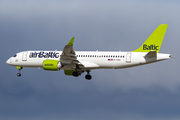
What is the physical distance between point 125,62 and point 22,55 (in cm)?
1767

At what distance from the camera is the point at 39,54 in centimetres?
5238

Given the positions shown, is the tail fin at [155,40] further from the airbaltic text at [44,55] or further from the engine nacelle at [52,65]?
the airbaltic text at [44,55]

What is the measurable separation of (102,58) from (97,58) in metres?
0.82

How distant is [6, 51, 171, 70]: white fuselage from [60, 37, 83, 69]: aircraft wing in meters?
0.88

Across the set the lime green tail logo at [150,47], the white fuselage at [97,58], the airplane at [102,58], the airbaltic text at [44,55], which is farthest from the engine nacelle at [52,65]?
the lime green tail logo at [150,47]

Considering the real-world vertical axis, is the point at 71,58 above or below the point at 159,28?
below

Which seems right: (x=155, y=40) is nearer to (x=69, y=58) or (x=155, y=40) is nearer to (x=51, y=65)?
(x=69, y=58)

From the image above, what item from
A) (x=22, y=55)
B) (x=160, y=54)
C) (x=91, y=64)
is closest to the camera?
(x=160, y=54)

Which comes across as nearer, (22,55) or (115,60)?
(115,60)

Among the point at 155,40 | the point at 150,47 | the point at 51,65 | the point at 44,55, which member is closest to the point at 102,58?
the point at 150,47

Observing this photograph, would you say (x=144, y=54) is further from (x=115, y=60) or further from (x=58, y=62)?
(x=58, y=62)

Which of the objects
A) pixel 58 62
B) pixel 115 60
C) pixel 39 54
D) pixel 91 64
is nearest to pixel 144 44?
pixel 115 60

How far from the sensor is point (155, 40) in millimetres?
48500

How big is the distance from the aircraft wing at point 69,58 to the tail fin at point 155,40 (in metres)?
10.2
